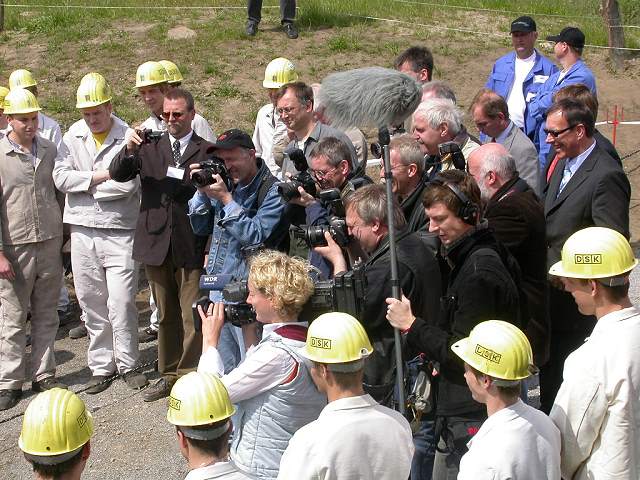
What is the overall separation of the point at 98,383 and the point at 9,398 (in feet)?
2.20

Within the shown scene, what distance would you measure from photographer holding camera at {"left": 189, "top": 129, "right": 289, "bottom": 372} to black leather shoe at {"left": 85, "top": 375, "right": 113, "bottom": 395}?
1759 millimetres

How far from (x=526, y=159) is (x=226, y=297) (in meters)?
3.01

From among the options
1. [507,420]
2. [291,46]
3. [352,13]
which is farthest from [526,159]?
[352,13]

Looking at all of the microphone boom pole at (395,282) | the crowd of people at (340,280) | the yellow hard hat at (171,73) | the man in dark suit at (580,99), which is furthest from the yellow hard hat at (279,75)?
the microphone boom pole at (395,282)

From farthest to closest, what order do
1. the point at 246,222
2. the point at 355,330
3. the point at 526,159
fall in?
the point at 526,159, the point at 246,222, the point at 355,330

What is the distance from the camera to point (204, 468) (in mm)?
3352

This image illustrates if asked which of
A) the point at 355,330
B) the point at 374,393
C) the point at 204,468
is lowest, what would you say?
the point at 374,393

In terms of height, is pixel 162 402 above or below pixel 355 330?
below

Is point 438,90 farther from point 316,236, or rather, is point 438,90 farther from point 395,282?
point 395,282

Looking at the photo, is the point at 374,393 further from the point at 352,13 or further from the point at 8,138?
the point at 352,13

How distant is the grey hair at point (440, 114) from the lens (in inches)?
257

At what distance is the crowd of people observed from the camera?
12.1 ft

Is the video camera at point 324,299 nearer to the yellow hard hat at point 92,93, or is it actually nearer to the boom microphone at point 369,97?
the boom microphone at point 369,97

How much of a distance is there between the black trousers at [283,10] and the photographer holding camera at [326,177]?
9.93 meters
